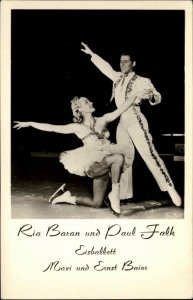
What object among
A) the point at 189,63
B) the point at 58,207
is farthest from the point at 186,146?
the point at 58,207

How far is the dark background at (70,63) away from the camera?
4.65 feet

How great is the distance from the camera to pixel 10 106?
1417 millimetres

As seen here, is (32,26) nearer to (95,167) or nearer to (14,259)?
(95,167)

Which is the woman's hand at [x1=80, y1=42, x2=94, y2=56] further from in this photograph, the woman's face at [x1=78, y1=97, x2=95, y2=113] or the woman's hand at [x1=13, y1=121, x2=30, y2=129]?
the woman's hand at [x1=13, y1=121, x2=30, y2=129]

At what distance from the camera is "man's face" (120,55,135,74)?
A: 4.68 ft

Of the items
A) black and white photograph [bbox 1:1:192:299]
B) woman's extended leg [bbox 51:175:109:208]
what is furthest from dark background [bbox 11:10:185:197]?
woman's extended leg [bbox 51:175:109:208]

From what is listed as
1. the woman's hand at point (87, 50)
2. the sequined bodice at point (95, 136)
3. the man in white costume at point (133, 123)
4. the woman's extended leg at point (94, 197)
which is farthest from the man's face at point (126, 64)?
the woman's extended leg at point (94, 197)

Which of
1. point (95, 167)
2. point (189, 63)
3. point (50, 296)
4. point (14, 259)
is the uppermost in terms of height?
point (189, 63)

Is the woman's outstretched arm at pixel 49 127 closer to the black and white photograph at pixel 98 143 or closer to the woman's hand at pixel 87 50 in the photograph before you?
the black and white photograph at pixel 98 143

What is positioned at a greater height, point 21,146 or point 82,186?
point 21,146

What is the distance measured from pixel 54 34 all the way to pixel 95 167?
1.75 feet

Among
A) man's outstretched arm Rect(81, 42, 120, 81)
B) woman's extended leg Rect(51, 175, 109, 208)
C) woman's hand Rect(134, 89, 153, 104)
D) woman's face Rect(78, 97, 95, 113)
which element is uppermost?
man's outstretched arm Rect(81, 42, 120, 81)

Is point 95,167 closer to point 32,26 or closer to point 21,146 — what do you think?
point 21,146

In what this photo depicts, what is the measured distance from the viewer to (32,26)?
1.43 m
